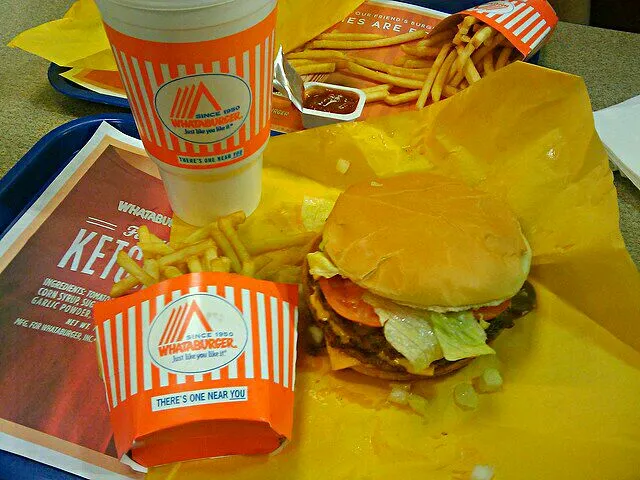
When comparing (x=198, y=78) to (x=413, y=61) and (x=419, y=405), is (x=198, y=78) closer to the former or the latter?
(x=419, y=405)

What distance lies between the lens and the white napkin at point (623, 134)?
1.80 meters

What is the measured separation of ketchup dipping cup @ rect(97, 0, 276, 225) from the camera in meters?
1.10

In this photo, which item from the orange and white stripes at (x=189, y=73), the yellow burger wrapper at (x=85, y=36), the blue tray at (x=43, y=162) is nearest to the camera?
the orange and white stripes at (x=189, y=73)

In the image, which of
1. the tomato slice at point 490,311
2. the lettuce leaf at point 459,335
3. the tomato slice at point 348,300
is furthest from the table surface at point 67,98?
the tomato slice at point 348,300

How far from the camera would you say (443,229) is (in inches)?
51.4

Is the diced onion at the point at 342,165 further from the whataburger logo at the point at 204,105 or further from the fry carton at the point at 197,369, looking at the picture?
the fry carton at the point at 197,369

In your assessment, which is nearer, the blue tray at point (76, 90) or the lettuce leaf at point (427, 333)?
the lettuce leaf at point (427, 333)

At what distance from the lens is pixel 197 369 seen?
1.06 meters

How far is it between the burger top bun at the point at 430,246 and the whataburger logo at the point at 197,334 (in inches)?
12.9

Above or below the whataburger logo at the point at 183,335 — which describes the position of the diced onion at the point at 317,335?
below

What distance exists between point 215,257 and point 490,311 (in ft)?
2.19

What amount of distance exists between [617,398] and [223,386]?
929 mm

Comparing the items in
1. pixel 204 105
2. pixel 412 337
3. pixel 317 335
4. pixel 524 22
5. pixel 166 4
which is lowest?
pixel 317 335

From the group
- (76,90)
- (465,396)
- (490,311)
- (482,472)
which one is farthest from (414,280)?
(76,90)
